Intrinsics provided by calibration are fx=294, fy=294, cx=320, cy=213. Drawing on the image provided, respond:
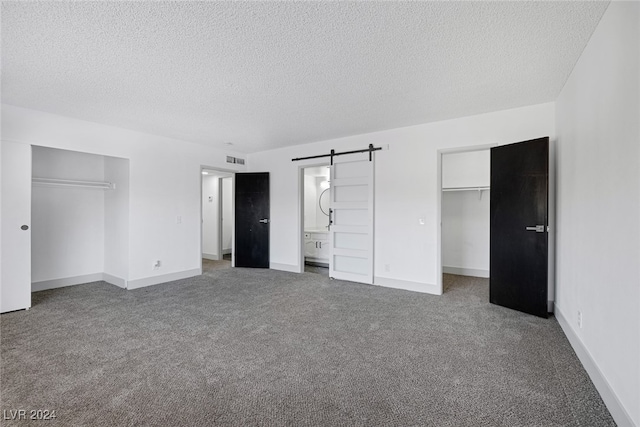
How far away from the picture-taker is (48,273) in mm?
4453

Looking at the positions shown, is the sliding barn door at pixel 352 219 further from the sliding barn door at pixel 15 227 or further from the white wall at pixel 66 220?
the sliding barn door at pixel 15 227

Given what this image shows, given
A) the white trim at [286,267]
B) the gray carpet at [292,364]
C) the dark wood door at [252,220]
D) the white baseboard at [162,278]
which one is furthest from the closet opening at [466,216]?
the white baseboard at [162,278]

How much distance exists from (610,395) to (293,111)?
12.2ft

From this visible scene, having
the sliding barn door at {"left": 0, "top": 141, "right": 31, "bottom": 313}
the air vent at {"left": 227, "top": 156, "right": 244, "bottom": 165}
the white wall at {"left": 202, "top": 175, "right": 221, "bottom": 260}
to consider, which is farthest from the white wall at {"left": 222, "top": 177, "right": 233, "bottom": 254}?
the sliding barn door at {"left": 0, "top": 141, "right": 31, "bottom": 313}

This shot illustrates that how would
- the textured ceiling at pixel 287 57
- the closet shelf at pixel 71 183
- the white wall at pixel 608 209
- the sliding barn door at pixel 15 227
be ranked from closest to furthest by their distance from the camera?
the white wall at pixel 608 209, the textured ceiling at pixel 287 57, the sliding barn door at pixel 15 227, the closet shelf at pixel 71 183

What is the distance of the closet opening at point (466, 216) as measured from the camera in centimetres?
527

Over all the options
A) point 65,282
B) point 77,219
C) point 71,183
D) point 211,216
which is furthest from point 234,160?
point 65,282

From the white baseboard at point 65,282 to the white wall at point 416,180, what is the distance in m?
4.64

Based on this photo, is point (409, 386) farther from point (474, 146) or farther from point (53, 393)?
point (474, 146)

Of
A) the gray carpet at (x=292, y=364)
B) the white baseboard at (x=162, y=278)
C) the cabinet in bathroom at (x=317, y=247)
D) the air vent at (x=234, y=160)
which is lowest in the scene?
the gray carpet at (x=292, y=364)

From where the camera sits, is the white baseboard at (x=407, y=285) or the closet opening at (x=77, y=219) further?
the closet opening at (x=77, y=219)

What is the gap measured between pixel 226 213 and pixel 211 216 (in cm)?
41

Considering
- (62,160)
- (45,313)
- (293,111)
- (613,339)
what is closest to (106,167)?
(62,160)

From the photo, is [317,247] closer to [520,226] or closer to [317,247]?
[317,247]
